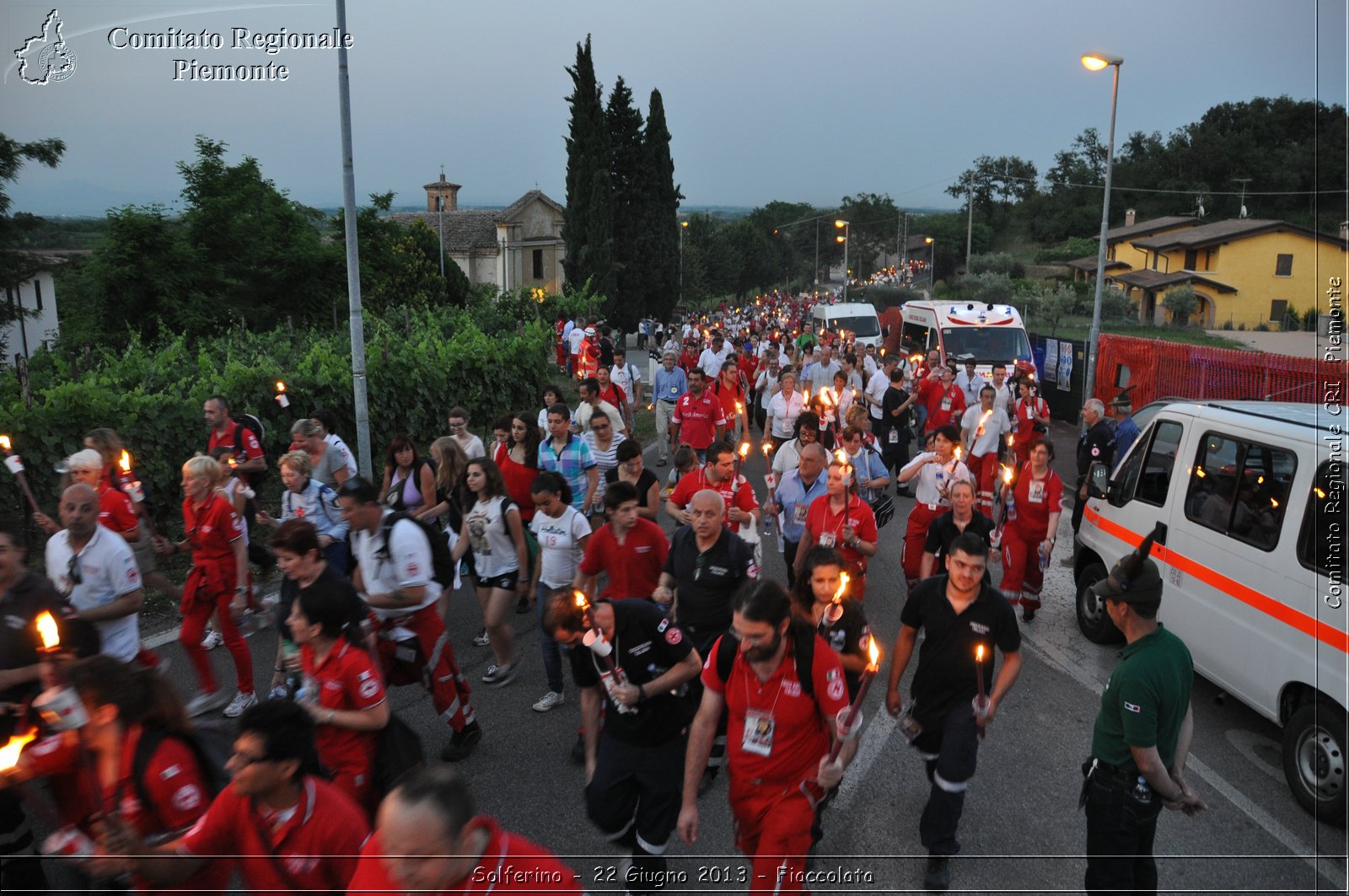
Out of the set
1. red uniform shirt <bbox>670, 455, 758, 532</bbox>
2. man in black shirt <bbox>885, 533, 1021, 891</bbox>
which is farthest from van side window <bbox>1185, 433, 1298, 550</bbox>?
red uniform shirt <bbox>670, 455, 758, 532</bbox>

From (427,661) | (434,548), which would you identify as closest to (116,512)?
(434,548)

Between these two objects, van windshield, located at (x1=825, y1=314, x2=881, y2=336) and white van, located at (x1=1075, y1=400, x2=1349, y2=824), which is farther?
van windshield, located at (x1=825, y1=314, x2=881, y2=336)

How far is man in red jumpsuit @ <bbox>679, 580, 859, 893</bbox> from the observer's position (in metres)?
3.58

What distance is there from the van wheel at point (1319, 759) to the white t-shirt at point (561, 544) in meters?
4.47

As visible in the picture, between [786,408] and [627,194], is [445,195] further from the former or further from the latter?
[786,408]

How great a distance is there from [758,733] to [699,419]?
8.03 metres

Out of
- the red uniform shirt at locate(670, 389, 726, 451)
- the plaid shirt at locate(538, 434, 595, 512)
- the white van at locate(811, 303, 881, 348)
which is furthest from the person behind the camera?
the white van at locate(811, 303, 881, 348)

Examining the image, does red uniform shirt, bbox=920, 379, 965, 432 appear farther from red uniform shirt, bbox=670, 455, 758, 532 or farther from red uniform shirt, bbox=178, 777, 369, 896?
red uniform shirt, bbox=178, 777, 369, 896

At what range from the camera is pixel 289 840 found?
2.89 m

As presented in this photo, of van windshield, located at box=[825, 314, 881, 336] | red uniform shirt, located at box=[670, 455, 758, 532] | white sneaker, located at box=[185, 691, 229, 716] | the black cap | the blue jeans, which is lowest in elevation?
white sneaker, located at box=[185, 691, 229, 716]

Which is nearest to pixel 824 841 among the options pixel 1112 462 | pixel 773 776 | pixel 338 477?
pixel 773 776

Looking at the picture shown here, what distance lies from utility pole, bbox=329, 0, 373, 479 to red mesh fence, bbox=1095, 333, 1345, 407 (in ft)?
41.9

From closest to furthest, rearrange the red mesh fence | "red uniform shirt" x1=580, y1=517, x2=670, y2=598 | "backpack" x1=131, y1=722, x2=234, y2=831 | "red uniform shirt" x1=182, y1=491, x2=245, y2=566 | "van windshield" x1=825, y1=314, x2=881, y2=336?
"backpack" x1=131, y1=722, x2=234, y2=831 < "red uniform shirt" x1=580, y1=517, x2=670, y2=598 < "red uniform shirt" x1=182, y1=491, x2=245, y2=566 < the red mesh fence < "van windshield" x1=825, y1=314, x2=881, y2=336

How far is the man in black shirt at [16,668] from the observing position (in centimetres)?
417
